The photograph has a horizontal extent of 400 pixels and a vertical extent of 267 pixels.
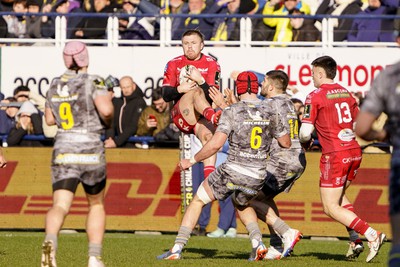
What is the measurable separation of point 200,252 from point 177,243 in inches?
73.5

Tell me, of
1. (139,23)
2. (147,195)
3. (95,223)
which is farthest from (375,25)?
(95,223)

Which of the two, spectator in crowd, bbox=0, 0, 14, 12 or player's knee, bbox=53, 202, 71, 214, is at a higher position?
spectator in crowd, bbox=0, 0, 14, 12

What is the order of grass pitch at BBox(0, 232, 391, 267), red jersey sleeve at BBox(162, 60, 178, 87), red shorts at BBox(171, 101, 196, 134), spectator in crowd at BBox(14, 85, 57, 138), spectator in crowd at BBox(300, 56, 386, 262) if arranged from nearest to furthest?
grass pitch at BBox(0, 232, 391, 267), spectator in crowd at BBox(300, 56, 386, 262), red shorts at BBox(171, 101, 196, 134), red jersey sleeve at BBox(162, 60, 178, 87), spectator in crowd at BBox(14, 85, 57, 138)

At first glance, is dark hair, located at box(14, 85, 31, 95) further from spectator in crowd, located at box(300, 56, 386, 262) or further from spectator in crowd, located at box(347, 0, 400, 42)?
spectator in crowd, located at box(300, 56, 386, 262)

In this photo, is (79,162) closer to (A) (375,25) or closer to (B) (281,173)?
(B) (281,173)

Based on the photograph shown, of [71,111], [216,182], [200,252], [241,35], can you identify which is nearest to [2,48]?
[241,35]

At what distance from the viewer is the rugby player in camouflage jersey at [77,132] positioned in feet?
37.0

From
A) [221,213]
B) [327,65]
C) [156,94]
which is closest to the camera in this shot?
[327,65]

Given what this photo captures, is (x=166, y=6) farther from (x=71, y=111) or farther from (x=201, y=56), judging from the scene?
(x=71, y=111)

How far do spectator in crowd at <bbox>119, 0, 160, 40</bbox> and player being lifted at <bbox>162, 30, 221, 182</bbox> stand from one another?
679 cm

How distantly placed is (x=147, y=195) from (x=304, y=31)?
15.7 ft

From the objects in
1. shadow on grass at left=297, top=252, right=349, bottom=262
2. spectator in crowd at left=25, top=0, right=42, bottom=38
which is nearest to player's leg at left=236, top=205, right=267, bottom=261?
shadow on grass at left=297, top=252, right=349, bottom=262

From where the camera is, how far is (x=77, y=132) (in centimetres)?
1131

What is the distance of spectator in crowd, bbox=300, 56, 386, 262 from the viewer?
1463cm
